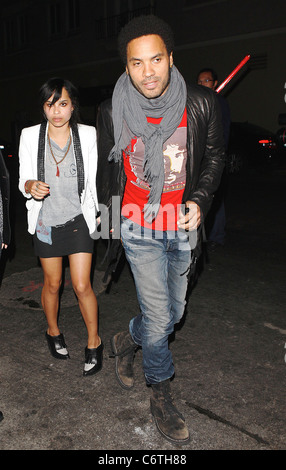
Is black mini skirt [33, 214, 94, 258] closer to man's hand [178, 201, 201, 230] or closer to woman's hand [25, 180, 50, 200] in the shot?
woman's hand [25, 180, 50, 200]

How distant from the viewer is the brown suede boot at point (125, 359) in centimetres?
327

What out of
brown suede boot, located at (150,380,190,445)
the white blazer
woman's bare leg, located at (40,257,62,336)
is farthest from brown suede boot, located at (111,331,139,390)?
the white blazer

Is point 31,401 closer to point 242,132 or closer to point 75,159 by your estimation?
point 75,159

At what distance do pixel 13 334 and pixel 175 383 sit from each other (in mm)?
1601

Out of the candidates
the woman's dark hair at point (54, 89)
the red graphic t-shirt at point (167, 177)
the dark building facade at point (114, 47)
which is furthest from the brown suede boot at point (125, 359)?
the dark building facade at point (114, 47)

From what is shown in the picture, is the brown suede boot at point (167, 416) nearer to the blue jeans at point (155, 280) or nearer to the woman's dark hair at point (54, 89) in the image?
the blue jeans at point (155, 280)

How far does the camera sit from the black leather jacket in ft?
9.08

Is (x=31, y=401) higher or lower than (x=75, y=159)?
lower

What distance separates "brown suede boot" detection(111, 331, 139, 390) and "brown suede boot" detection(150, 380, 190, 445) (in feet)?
1.32

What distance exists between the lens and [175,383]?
130 inches

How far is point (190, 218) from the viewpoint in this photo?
2.65m

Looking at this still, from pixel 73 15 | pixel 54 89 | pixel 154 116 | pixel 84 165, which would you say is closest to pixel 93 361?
pixel 84 165
